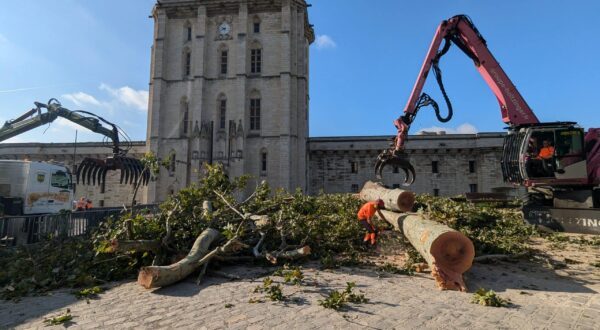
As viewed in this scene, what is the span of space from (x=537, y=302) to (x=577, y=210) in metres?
7.05

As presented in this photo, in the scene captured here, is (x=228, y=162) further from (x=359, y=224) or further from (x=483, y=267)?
(x=483, y=267)

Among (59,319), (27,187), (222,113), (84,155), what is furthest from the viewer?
(84,155)

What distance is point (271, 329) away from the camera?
425 centimetres

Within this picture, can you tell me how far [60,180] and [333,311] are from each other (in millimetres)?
14043

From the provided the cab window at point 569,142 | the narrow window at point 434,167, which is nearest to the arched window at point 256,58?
the narrow window at point 434,167

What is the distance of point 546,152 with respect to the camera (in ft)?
35.4

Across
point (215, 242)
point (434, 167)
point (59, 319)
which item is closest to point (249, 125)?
point (434, 167)

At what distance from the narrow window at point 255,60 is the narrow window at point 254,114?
3068 mm

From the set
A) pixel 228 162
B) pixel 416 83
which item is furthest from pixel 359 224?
pixel 228 162

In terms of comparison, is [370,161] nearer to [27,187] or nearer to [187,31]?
[187,31]

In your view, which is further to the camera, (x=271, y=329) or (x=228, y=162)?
(x=228, y=162)

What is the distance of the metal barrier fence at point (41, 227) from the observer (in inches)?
375

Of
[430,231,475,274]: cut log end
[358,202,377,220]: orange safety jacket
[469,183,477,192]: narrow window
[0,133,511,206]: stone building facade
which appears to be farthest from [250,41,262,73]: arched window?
A: [430,231,475,274]: cut log end

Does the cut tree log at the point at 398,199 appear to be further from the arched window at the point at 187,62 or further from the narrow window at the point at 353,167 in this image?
the arched window at the point at 187,62
